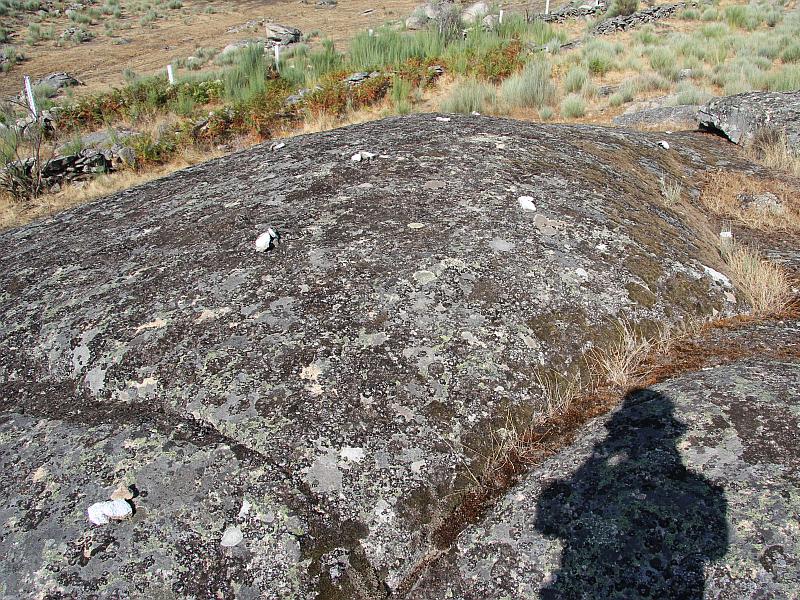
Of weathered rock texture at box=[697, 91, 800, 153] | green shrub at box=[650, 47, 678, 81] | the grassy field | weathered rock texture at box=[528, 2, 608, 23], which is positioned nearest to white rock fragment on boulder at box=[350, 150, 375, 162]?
weathered rock texture at box=[697, 91, 800, 153]

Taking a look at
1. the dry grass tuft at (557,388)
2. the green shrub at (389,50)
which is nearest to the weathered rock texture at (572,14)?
the green shrub at (389,50)

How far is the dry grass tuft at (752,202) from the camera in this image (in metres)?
4.44

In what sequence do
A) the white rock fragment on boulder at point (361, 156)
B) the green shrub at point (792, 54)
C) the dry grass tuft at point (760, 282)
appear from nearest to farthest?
the dry grass tuft at point (760, 282), the white rock fragment on boulder at point (361, 156), the green shrub at point (792, 54)

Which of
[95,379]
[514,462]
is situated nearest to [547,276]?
[514,462]

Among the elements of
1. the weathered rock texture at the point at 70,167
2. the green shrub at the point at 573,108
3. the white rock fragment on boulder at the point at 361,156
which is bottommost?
the weathered rock texture at the point at 70,167

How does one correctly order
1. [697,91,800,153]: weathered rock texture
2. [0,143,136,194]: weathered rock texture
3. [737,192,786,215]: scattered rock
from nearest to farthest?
[737,192,786,215]: scattered rock < [697,91,800,153]: weathered rock texture < [0,143,136,194]: weathered rock texture

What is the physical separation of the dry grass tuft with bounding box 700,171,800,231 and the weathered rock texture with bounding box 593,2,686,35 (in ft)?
48.6

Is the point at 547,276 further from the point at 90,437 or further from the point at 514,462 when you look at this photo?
the point at 90,437

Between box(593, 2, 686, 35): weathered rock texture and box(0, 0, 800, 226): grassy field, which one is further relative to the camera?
box(593, 2, 686, 35): weathered rock texture

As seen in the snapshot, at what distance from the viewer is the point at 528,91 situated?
11.1m

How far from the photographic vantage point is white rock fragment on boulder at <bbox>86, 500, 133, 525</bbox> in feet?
5.93

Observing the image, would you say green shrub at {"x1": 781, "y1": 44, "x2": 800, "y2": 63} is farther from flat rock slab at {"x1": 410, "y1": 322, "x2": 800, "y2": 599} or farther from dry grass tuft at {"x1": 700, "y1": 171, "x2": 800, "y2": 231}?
flat rock slab at {"x1": 410, "y1": 322, "x2": 800, "y2": 599}

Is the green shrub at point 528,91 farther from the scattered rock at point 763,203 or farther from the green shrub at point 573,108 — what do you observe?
the scattered rock at point 763,203

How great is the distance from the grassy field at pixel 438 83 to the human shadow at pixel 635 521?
8.58 meters
